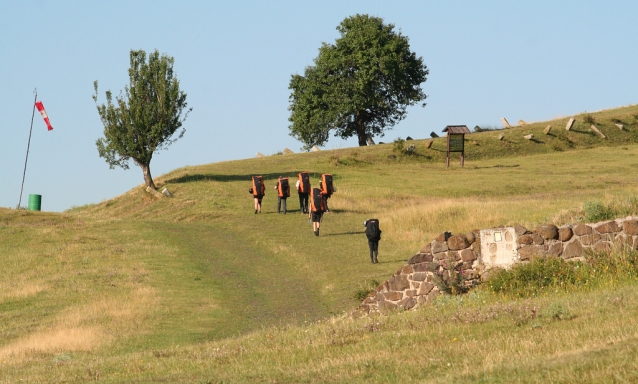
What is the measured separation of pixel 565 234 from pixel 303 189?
22.3m

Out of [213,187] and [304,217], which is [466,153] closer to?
[213,187]

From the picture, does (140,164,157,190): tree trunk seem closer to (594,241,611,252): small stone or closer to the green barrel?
the green barrel

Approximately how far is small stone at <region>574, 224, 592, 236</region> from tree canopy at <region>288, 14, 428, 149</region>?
57.5 meters

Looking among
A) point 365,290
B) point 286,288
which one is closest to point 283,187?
point 286,288

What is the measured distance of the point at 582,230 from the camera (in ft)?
67.4

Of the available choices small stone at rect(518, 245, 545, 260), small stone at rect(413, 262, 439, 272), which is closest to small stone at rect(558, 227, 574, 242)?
small stone at rect(518, 245, 545, 260)

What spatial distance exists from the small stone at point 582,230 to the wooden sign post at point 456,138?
43433 mm

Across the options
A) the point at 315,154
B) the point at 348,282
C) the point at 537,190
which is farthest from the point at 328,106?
the point at 348,282

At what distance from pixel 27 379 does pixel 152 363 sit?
206cm

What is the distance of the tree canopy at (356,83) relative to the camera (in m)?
78.2

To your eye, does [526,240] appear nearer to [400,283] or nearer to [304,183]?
[400,283]

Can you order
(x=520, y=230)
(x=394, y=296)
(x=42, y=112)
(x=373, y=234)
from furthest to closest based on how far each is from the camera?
(x=42, y=112)
(x=373, y=234)
(x=394, y=296)
(x=520, y=230)

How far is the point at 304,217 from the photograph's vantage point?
42312 mm

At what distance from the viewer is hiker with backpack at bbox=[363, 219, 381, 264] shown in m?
29.0
